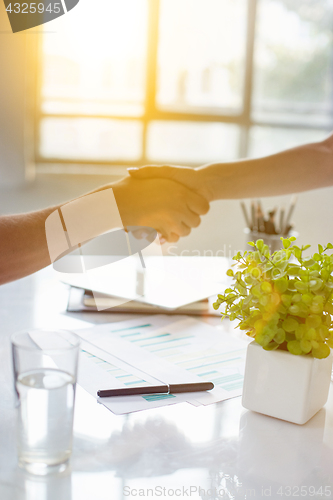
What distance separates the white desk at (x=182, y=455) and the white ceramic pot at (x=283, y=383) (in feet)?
0.05

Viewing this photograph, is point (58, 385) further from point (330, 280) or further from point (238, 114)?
point (238, 114)

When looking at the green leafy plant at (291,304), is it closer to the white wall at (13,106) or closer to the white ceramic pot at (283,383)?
the white ceramic pot at (283,383)

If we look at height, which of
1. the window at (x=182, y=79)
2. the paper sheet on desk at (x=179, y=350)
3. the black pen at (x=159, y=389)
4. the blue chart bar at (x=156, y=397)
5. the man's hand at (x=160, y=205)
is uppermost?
the window at (x=182, y=79)

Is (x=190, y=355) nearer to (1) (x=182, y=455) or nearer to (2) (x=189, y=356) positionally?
(2) (x=189, y=356)

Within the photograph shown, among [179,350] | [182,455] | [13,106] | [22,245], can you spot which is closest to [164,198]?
[22,245]

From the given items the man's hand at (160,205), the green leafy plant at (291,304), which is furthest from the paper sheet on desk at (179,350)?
the man's hand at (160,205)

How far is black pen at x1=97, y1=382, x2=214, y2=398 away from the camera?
61 cm

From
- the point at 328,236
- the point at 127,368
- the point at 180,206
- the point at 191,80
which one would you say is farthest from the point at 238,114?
the point at 127,368

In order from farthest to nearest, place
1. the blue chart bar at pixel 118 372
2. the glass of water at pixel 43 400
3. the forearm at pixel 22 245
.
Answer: the forearm at pixel 22 245, the blue chart bar at pixel 118 372, the glass of water at pixel 43 400

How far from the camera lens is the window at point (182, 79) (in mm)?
3803

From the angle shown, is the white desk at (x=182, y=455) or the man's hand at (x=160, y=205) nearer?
the white desk at (x=182, y=455)

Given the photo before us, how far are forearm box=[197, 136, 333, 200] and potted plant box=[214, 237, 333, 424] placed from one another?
2.42 ft

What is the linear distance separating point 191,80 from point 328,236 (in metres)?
1.68

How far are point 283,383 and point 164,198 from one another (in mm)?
756
